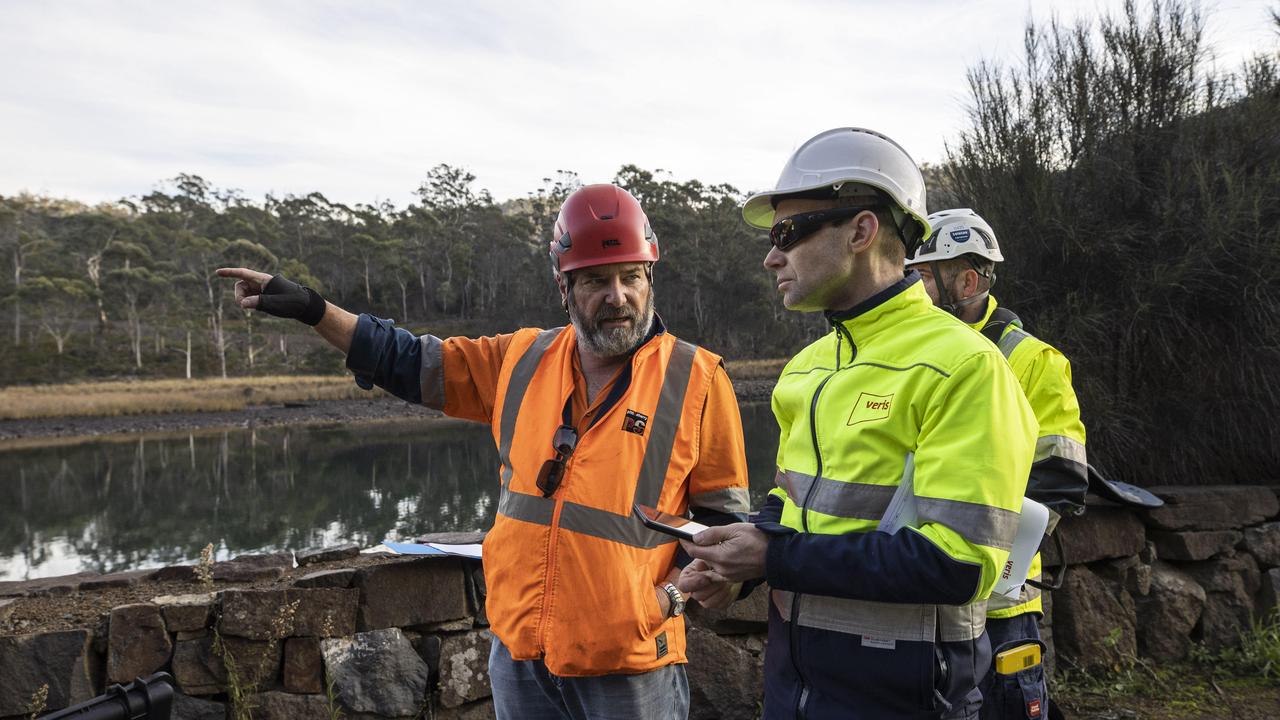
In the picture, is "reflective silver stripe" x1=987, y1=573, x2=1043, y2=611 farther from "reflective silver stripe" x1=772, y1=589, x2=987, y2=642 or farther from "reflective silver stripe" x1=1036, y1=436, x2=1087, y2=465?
"reflective silver stripe" x1=772, y1=589, x2=987, y2=642

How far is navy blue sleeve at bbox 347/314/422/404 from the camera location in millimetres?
2443

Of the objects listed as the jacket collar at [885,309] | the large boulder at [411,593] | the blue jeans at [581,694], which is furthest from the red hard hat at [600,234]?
the large boulder at [411,593]

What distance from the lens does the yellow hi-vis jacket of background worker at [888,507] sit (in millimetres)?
1366

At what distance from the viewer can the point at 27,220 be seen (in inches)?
2795

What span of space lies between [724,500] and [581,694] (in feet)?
1.92

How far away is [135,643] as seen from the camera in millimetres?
3062

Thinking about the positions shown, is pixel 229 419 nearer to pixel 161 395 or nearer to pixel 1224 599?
pixel 161 395

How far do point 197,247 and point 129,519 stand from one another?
164 ft

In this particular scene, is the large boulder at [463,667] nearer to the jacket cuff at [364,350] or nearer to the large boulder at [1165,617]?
the jacket cuff at [364,350]

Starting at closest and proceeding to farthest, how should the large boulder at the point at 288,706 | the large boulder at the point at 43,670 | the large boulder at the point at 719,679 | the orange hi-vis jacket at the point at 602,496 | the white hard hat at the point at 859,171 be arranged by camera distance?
the white hard hat at the point at 859,171, the orange hi-vis jacket at the point at 602,496, the large boulder at the point at 43,670, the large boulder at the point at 288,706, the large boulder at the point at 719,679

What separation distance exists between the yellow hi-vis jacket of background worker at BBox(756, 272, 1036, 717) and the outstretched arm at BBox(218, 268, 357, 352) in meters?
→ 1.38

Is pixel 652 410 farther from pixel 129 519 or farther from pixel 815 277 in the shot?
pixel 129 519

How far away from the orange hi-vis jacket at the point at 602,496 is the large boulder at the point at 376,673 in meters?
1.32

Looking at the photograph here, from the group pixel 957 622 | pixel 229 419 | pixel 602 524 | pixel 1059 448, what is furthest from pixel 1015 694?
pixel 229 419
